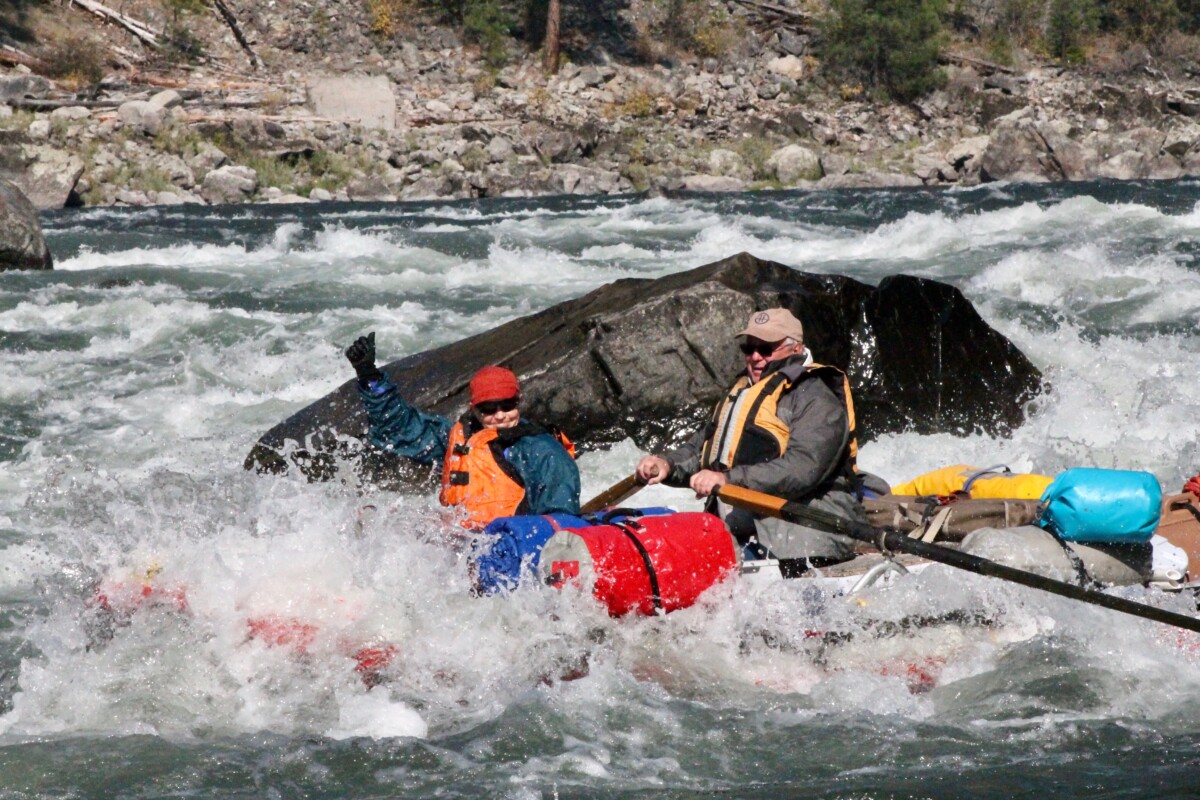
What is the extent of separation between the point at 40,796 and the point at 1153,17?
146 feet

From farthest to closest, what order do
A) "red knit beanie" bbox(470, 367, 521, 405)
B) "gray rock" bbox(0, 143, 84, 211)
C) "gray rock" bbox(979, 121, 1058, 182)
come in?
"gray rock" bbox(979, 121, 1058, 182) < "gray rock" bbox(0, 143, 84, 211) < "red knit beanie" bbox(470, 367, 521, 405)

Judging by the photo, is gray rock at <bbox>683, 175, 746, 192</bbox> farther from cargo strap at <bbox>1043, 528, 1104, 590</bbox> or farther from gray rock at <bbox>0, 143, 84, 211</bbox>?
cargo strap at <bbox>1043, 528, 1104, 590</bbox>

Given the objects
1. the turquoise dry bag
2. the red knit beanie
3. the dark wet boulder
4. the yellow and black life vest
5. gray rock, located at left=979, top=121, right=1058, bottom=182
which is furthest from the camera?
gray rock, located at left=979, top=121, right=1058, bottom=182

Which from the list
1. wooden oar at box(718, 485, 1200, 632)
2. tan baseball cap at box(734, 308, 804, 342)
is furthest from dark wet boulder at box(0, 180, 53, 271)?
wooden oar at box(718, 485, 1200, 632)

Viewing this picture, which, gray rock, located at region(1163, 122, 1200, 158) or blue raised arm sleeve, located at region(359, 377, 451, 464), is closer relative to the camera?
blue raised arm sleeve, located at region(359, 377, 451, 464)

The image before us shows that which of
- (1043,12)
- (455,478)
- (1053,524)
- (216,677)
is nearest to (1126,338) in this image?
(1053,524)

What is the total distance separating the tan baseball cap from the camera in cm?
523

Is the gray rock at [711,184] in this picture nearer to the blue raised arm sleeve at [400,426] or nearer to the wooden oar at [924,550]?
the blue raised arm sleeve at [400,426]

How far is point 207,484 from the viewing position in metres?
6.92

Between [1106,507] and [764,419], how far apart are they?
51.0 inches

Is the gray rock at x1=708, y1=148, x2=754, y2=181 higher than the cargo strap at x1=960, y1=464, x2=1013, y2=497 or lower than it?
lower

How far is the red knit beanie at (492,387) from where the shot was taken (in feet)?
17.5

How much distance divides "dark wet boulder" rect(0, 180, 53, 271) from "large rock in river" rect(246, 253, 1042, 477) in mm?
7090

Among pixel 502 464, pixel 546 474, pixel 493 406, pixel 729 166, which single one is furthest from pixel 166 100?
pixel 546 474
